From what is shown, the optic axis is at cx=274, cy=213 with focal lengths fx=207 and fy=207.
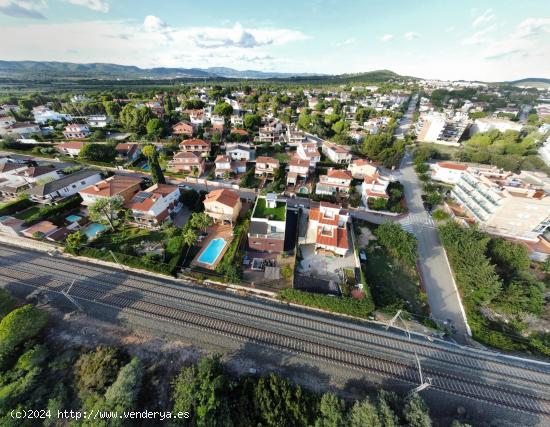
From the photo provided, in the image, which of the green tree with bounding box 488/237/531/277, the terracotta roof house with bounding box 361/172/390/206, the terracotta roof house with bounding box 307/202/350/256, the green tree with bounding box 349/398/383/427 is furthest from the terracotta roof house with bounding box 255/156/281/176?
the green tree with bounding box 349/398/383/427

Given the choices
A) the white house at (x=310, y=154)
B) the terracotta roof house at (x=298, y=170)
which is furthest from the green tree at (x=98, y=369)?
the white house at (x=310, y=154)

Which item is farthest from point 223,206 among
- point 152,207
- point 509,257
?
point 509,257

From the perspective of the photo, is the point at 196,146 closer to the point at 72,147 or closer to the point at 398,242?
the point at 72,147

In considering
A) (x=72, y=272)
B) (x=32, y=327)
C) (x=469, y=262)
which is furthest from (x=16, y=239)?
(x=469, y=262)

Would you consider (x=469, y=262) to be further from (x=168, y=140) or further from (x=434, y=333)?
(x=168, y=140)

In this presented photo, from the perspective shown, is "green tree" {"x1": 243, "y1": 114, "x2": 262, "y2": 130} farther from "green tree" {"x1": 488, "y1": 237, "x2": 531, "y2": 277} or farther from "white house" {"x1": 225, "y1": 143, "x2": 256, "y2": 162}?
"green tree" {"x1": 488, "y1": 237, "x2": 531, "y2": 277}

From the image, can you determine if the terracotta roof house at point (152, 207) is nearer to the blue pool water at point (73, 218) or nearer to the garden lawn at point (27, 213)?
the blue pool water at point (73, 218)

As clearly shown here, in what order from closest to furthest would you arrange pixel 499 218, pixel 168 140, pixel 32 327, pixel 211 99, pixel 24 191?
pixel 32 327 → pixel 499 218 → pixel 24 191 → pixel 168 140 → pixel 211 99
